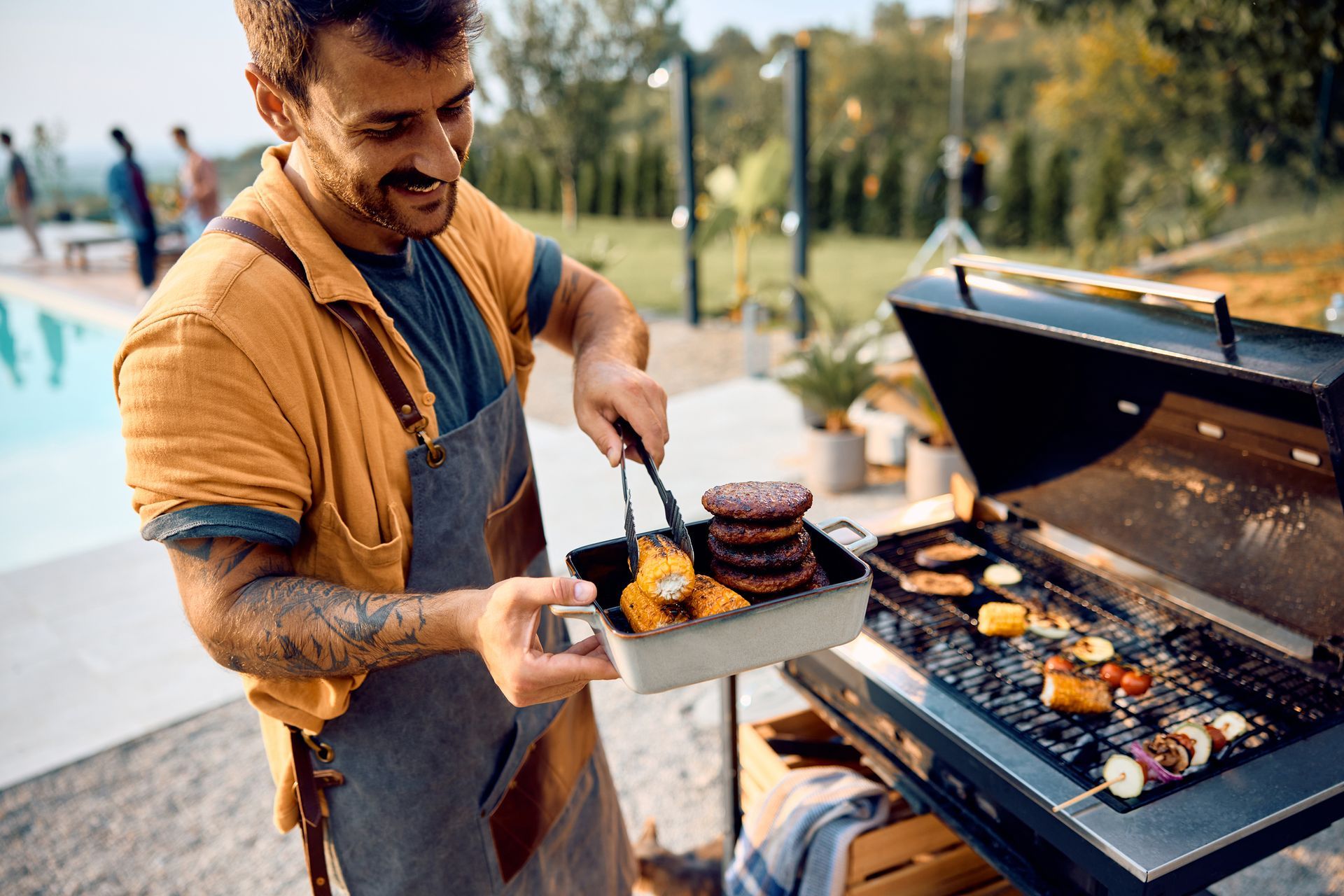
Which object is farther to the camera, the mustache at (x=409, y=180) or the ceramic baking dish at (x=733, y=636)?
the mustache at (x=409, y=180)

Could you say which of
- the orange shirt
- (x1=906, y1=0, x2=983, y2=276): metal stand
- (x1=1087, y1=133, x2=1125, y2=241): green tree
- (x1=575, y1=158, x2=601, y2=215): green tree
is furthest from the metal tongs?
(x1=575, y1=158, x2=601, y2=215): green tree

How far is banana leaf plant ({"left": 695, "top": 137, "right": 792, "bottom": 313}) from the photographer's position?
29.5 ft

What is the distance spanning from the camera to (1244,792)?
4.33ft

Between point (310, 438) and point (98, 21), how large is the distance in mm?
15856

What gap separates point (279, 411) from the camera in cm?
118

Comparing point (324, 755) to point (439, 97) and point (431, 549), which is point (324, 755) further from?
point (439, 97)

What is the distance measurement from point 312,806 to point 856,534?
0.98 m

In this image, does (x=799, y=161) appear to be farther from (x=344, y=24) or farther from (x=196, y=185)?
(x=196, y=185)

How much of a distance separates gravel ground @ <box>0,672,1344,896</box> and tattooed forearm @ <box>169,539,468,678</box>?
1.80 meters

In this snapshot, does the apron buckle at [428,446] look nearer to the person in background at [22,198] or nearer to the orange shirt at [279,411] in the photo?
the orange shirt at [279,411]

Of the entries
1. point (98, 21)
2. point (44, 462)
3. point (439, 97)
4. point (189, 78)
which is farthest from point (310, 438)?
point (98, 21)

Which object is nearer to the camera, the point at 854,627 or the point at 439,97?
the point at 854,627

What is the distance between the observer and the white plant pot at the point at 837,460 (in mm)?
4977

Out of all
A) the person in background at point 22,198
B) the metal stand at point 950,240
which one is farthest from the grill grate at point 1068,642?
the person in background at point 22,198
